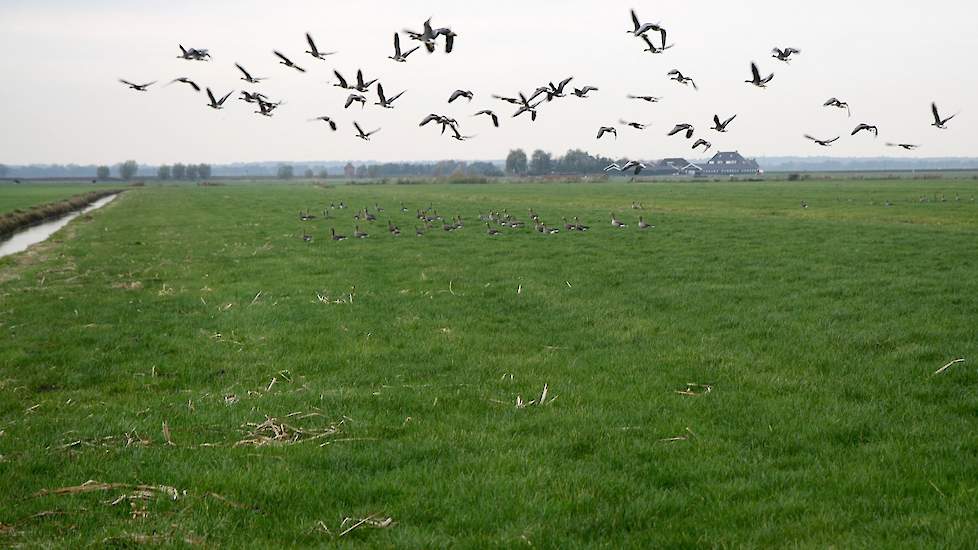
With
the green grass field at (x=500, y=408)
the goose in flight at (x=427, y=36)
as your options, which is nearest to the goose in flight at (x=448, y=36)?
the goose in flight at (x=427, y=36)

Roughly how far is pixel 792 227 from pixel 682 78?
25816 mm

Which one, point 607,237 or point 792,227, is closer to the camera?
point 607,237

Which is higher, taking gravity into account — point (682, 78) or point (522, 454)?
point (682, 78)

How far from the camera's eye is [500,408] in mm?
11352

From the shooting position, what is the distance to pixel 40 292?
22969 millimetres

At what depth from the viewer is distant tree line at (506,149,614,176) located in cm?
12812

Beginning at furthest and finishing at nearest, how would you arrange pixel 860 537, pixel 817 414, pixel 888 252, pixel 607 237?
pixel 607 237
pixel 888 252
pixel 817 414
pixel 860 537

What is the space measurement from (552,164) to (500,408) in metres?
154

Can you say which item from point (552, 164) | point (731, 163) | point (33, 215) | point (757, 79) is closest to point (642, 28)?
point (757, 79)

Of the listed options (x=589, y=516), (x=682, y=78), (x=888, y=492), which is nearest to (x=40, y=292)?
(x=682, y=78)

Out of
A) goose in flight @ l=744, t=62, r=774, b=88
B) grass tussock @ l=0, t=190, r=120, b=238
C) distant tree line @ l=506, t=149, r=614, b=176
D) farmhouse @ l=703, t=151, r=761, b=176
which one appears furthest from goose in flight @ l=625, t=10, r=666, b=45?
distant tree line @ l=506, t=149, r=614, b=176

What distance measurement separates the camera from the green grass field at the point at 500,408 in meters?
7.74

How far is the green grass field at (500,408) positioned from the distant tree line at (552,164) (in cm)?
9432

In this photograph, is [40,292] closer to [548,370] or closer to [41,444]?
[41,444]
